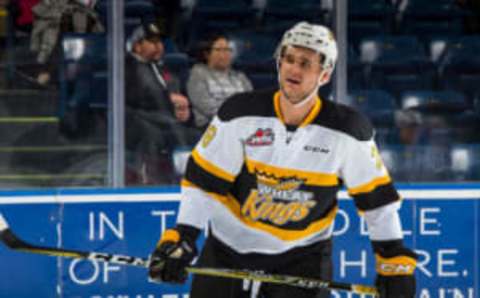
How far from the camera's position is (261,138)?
332 centimetres

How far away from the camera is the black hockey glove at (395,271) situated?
330cm

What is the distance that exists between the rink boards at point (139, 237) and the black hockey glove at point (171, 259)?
183cm

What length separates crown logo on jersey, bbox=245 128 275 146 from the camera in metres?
3.32

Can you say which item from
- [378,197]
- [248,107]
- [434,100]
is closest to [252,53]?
[434,100]

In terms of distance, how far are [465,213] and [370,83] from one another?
2.33ft

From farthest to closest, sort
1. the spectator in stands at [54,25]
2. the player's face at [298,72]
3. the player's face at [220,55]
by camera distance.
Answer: the player's face at [220,55], the spectator in stands at [54,25], the player's face at [298,72]

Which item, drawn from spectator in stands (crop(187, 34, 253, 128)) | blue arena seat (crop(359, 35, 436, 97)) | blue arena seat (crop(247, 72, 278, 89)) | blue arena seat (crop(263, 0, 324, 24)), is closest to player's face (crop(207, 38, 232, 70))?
spectator in stands (crop(187, 34, 253, 128))

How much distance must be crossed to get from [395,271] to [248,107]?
2.00 ft

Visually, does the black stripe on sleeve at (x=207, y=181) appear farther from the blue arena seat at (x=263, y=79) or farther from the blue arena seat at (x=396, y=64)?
the blue arena seat at (x=396, y=64)

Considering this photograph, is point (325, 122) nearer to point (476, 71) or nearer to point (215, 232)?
point (215, 232)

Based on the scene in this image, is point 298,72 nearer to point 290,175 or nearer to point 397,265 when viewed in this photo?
point 290,175

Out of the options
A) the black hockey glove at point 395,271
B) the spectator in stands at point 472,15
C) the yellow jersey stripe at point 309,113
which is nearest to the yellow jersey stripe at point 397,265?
the black hockey glove at point 395,271

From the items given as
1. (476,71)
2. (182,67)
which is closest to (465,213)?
(476,71)

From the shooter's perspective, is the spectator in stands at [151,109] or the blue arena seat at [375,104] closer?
the spectator in stands at [151,109]
